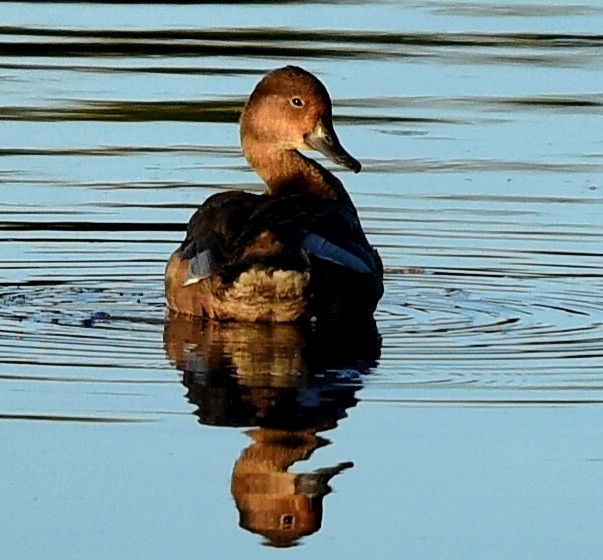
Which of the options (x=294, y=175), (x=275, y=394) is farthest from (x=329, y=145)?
(x=275, y=394)

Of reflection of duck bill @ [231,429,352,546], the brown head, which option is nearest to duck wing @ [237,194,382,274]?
the brown head

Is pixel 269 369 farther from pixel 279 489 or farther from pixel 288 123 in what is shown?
pixel 288 123

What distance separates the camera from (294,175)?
1186 cm

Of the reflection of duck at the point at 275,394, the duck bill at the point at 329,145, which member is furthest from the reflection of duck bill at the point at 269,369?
the duck bill at the point at 329,145

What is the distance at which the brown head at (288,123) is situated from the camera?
38.6 feet

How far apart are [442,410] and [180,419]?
0.96 m

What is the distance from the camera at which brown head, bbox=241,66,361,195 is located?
1177cm

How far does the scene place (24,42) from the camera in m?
19.7

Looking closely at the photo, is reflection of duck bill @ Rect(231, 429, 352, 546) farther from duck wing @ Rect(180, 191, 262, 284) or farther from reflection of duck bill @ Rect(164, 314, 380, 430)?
duck wing @ Rect(180, 191, 262, 284)

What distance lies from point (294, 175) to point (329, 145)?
0.25m

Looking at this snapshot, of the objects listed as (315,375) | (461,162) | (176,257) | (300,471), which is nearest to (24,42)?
(461,162)

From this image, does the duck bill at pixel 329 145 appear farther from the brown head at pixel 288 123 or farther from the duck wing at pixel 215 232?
the duck wing at pixel 215 232

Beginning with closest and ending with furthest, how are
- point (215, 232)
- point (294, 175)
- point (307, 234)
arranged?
Answer: 1. point (307, 234)
2. point (215, 232)
3. point (294, 175)

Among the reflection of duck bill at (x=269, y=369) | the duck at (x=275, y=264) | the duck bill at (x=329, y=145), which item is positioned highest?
the duck bill at (x=329, y=145)
